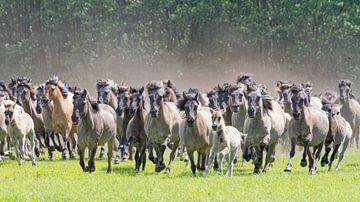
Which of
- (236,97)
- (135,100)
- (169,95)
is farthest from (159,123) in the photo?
(169,95)

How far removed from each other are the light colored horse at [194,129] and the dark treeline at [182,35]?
39.5 meters

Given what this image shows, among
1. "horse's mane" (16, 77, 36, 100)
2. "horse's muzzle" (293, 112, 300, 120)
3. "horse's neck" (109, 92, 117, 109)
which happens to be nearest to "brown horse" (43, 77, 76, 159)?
"horse's neck" (109, 92, 117, 109)

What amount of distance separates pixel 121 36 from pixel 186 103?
4692cm

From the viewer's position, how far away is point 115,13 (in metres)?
67.8

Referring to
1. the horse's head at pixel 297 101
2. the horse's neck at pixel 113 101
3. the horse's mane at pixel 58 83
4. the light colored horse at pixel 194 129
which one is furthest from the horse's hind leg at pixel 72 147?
the horse's head at pixel 297 101

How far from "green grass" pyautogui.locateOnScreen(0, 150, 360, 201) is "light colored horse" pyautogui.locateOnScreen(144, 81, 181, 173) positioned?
752mm

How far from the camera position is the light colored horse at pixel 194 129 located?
20891 mm

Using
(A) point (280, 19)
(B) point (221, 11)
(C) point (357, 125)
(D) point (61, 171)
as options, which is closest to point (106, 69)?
(B) point (221, 11)

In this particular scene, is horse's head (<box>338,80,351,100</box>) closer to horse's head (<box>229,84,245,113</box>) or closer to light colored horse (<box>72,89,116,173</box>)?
horse's head (<box>229,84,245,113</box>)

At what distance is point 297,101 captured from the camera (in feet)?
72.6

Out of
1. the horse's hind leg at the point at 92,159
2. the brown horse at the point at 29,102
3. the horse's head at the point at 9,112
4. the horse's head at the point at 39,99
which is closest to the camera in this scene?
the horse's hind leg at the point at 92,159

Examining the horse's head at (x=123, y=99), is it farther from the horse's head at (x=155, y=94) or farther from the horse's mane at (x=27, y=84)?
the horse's mane at (x=27, y=84)

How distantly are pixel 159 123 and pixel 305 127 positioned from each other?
3985 mm

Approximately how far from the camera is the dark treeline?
61.9m
